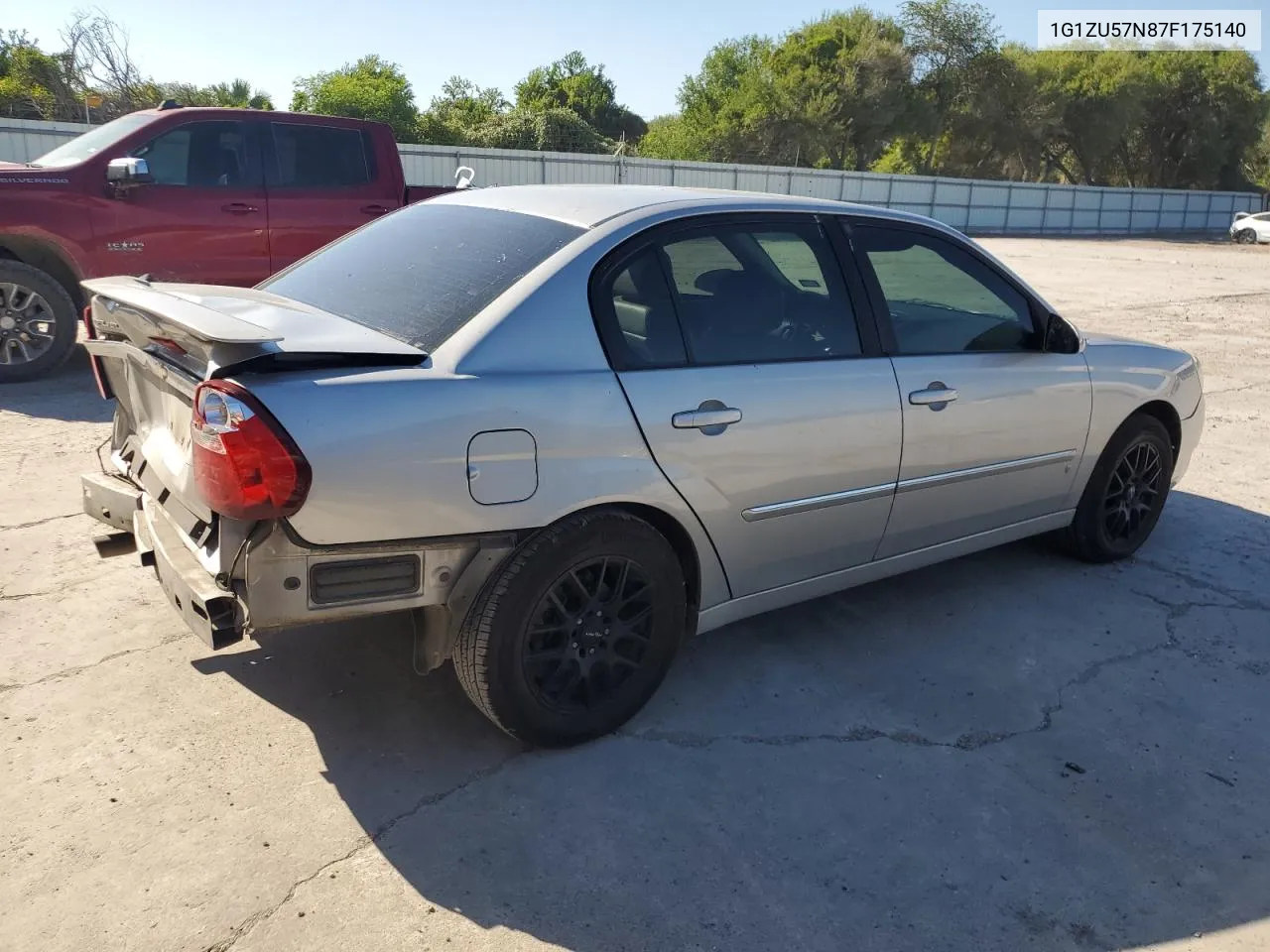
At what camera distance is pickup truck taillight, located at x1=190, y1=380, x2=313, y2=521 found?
8.39ft

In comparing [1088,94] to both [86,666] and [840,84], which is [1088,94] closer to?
[840,84]

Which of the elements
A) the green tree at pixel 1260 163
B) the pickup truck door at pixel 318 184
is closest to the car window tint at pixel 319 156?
the pickup truck door at pixel 318 184

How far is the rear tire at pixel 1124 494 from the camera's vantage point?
471 centimetres

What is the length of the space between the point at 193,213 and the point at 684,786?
6.59 metres

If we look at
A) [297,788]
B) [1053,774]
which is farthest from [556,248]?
[1053,774]

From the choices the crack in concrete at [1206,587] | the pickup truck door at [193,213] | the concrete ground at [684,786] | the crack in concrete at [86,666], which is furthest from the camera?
the pickup truck door at [193,213]

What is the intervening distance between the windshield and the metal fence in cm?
1354

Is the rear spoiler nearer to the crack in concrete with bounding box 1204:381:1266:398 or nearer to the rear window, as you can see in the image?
the rear window

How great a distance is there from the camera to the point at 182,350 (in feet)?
9.87

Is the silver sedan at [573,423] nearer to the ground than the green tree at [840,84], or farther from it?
nearer to the ground

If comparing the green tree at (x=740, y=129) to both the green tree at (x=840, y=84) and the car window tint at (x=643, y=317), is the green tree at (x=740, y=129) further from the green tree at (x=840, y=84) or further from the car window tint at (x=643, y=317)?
the car window tint at (x=643, y=317)

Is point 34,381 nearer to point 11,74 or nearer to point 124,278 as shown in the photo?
point 124,278

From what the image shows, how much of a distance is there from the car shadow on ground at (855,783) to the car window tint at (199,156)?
17.8ft

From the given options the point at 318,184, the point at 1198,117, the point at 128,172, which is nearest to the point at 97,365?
A: the point at 128,172
